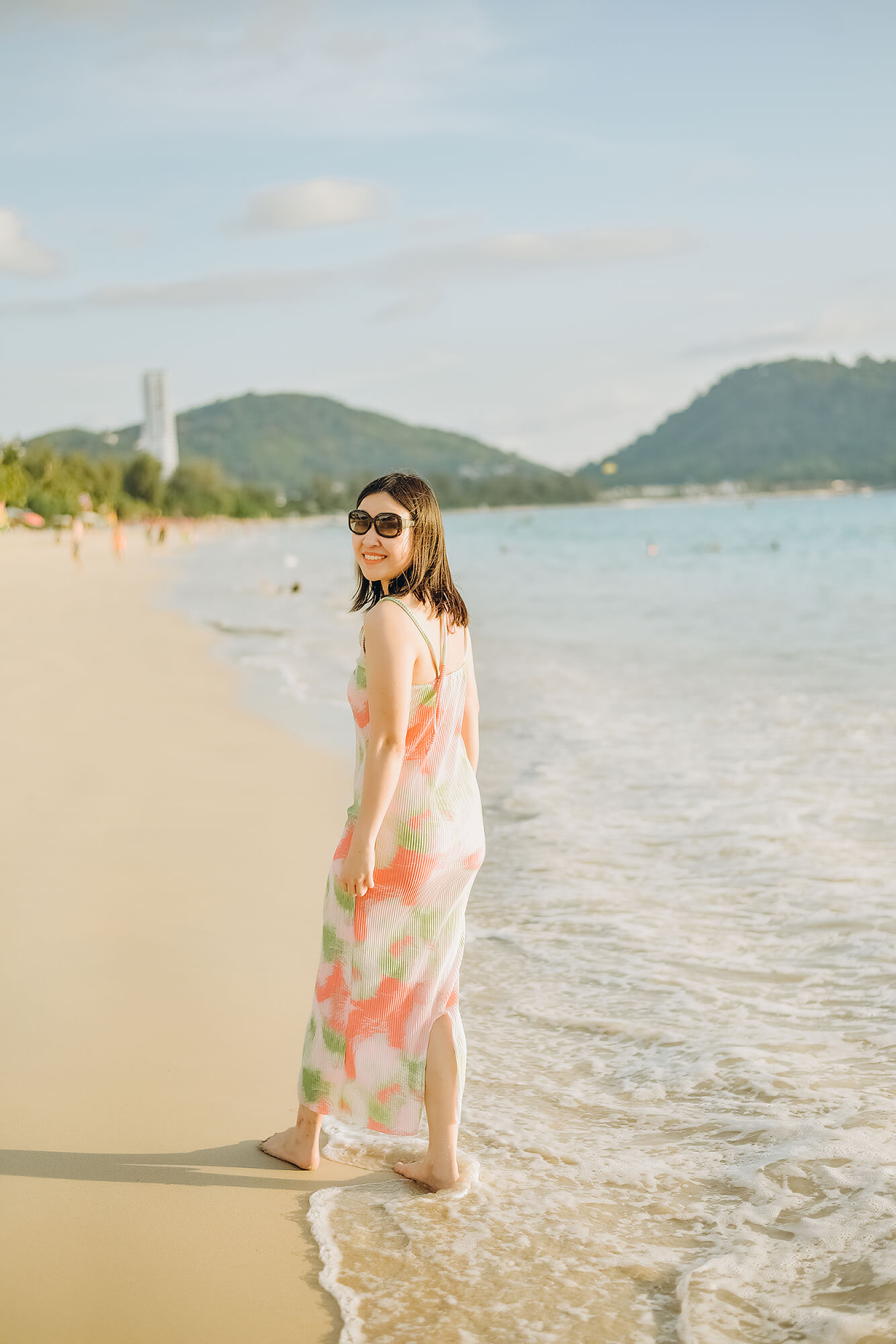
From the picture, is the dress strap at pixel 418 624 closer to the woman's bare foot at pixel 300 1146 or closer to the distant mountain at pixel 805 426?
the woman's bare foot at pixel 300 1146

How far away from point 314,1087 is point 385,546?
1.43 m

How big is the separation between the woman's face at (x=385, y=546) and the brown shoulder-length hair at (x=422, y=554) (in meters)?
0.01

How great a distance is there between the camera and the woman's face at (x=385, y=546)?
115 inches

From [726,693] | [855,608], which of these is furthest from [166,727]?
[855,608]

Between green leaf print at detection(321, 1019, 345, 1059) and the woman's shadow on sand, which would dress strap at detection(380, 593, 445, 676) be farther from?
the woman's shadow on sand

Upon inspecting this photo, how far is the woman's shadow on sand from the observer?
3049mm

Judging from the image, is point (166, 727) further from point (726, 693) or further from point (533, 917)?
point (726, 693)

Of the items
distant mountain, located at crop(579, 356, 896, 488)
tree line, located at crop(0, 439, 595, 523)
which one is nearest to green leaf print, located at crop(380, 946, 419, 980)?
tree line, located at crop(0, 439, 595, 523)

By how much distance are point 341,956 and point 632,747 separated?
21.0 ft

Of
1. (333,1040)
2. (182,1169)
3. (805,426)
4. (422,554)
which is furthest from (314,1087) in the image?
(805,426)

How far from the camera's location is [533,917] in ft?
17.3

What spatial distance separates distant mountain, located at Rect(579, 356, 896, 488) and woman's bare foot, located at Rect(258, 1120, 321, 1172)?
188 meters

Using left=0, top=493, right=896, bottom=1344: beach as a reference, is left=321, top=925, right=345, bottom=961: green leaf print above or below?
above

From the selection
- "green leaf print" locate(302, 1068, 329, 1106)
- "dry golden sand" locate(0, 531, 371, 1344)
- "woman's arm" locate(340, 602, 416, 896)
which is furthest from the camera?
"green leaf print" locate(302, 1068, 329, 1106)
